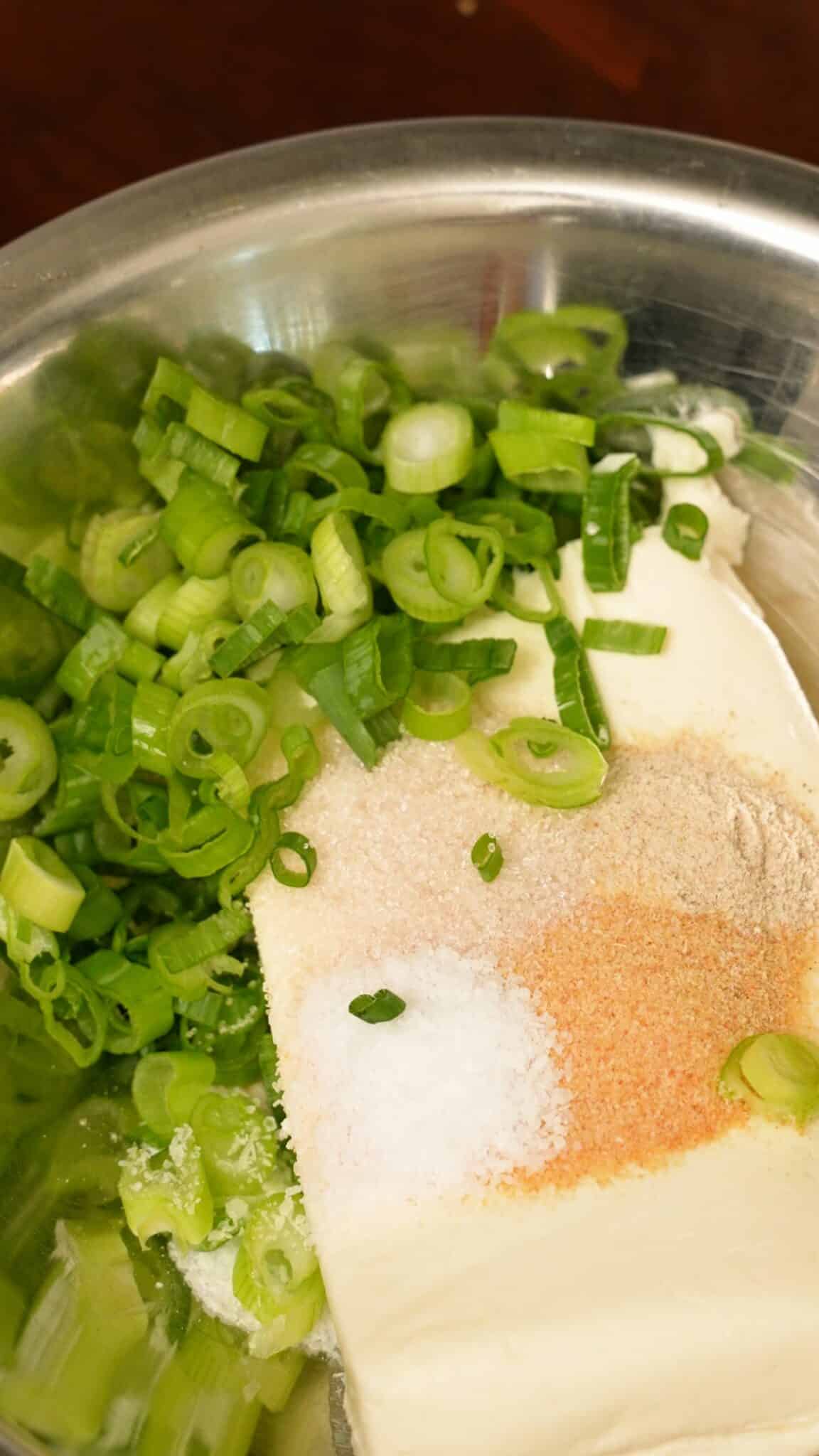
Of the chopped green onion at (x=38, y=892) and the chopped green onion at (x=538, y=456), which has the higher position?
the chopped green onion at (x=538, y=456)

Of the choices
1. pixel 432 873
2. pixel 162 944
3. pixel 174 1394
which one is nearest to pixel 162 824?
pixel 162 944

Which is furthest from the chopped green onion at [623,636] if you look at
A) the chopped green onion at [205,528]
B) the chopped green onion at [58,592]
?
the chopped green onion at [58,592]

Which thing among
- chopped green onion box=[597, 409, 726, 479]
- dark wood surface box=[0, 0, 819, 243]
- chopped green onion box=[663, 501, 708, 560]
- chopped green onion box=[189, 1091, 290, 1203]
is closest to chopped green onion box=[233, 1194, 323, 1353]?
chopped green onion box=[189, 1091, 290, 1203]

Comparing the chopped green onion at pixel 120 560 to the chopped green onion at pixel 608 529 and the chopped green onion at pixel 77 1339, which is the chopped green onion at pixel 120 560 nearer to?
the chopped green onion at pixel 608 529

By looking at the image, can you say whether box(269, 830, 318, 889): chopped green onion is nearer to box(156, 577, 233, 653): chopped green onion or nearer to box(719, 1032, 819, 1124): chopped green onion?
box(156, 577, 233, 653): chopped green onion

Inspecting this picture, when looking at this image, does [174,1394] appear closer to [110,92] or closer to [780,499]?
[780,499]

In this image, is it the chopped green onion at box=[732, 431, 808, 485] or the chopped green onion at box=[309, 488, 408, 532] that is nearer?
the chopped green onion at box=[309, 488, 408, 532]

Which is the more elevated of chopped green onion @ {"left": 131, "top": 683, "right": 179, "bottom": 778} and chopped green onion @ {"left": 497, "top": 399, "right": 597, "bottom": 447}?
chopped green onion @ {"left": 497, "top": 399, "right": 597, "bottom": 447}
